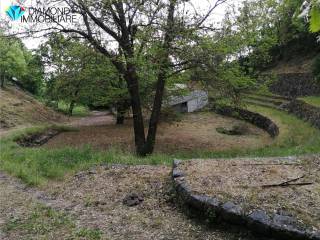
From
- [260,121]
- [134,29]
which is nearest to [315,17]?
[134,29]

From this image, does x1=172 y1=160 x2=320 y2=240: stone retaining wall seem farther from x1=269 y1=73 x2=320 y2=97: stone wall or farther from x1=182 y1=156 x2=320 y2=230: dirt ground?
x1=269 y1=73 x2=320 y2=97: stone wall

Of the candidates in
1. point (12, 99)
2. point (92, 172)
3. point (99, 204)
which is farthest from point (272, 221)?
point (12, 99)

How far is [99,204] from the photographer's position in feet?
19.5

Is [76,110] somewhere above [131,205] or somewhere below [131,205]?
below

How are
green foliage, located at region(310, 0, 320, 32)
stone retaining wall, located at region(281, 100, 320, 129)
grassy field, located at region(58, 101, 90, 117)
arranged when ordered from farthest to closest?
grassy field, located at region(58, 101, 90, 117) < stone retaining wall, located at region(281, 100, 320, 129) < green foliage, located at region(310, 0, 320, 32)

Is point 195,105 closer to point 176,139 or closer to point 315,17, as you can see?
point 176,139

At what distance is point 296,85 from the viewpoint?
89.5ft

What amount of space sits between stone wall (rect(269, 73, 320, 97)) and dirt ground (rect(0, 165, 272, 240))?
1912 cm

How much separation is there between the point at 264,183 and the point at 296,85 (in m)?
23.8

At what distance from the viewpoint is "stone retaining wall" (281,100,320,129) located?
18072 mm

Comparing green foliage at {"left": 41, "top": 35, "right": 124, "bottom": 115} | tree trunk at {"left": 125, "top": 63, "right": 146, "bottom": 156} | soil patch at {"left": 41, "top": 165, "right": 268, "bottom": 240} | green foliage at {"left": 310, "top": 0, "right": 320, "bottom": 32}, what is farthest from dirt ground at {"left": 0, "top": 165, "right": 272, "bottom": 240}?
green foliage at {"left": 41, "top": 35, "right": 124, "bottom": 115}

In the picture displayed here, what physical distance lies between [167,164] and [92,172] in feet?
5.01

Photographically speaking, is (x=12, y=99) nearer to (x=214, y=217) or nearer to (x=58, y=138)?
(x=58, y=138)

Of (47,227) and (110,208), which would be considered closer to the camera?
(47,227)
